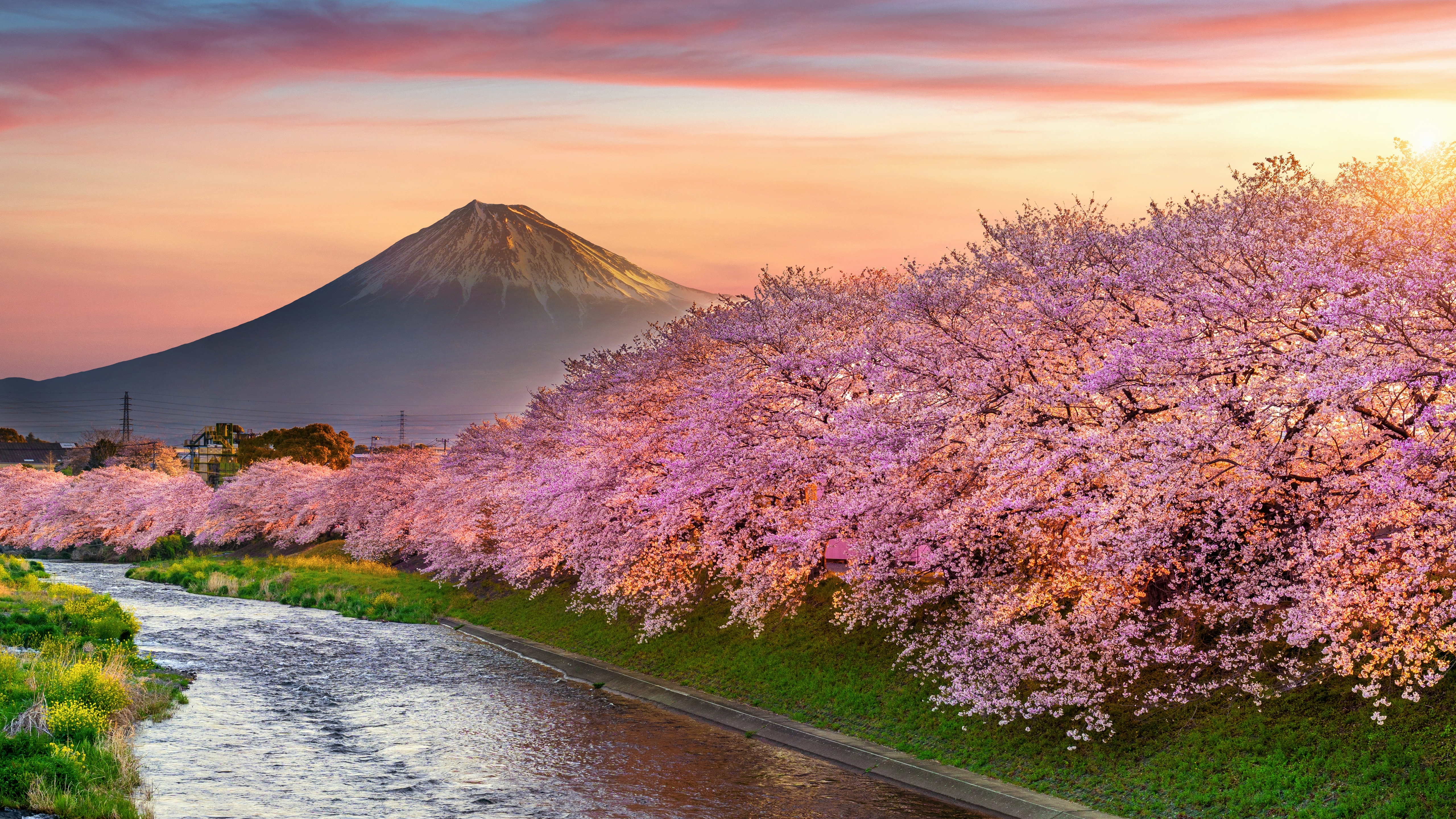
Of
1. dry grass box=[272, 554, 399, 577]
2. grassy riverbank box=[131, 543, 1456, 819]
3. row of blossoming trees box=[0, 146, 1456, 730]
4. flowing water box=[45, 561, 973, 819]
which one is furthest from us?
dry grass box=[272, 554, 399, 577]

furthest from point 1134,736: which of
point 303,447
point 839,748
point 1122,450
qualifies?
point 303,447

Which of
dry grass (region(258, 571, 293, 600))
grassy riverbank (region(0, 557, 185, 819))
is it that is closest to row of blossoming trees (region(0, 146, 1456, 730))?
grassy riverbank (region(0, 557, 185, 819))

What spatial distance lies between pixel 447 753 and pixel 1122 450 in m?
15.7

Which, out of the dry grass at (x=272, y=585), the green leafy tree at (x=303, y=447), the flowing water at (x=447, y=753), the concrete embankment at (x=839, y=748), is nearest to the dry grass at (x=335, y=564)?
the dry grass at (x=272, y=585)

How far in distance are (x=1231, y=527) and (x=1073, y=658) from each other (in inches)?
153

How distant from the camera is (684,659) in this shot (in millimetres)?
33375

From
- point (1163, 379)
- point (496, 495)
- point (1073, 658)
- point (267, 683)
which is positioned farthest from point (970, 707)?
point (496, 495)

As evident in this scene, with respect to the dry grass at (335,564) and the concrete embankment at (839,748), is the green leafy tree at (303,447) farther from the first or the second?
the concrete embankment at (839,748)

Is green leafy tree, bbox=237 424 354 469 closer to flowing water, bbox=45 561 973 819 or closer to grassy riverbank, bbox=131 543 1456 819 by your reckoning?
flowing water, bbox=45 561 973 819

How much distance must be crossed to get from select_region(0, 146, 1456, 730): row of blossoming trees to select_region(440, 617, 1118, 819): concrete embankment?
4.92 ft

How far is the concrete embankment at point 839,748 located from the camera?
18766mm

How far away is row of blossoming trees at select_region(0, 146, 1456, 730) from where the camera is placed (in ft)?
48.6

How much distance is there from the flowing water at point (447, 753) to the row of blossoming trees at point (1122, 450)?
401 centimetres

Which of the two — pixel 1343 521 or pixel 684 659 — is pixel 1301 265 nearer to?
pixel 1343 521
